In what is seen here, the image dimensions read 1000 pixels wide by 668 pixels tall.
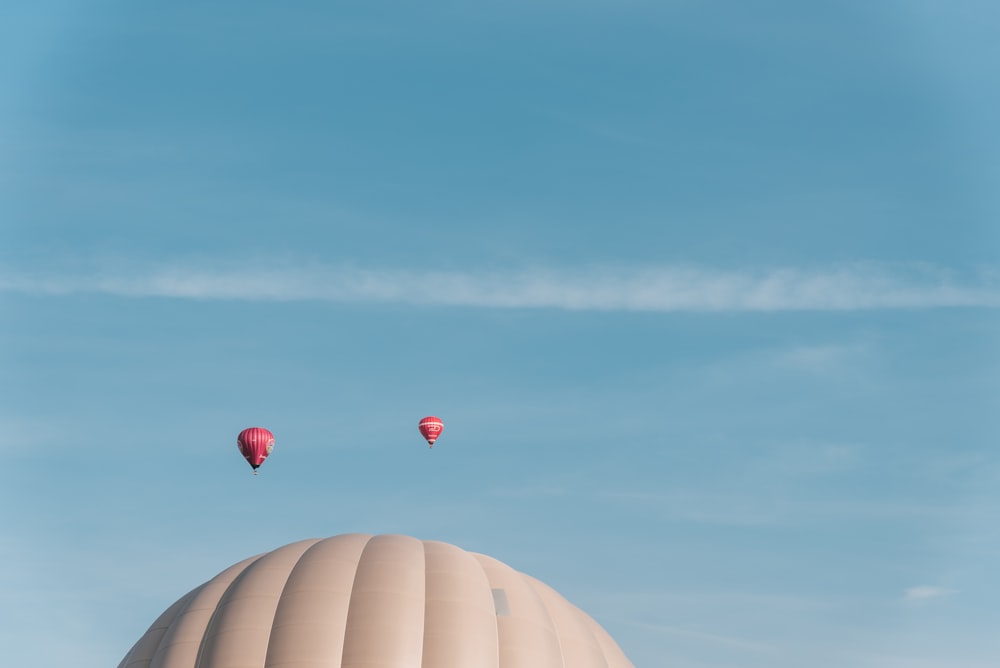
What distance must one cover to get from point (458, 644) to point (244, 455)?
28.4m

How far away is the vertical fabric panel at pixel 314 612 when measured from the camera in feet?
107

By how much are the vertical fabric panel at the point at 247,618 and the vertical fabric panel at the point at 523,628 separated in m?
4.83

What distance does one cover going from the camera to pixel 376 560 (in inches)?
1372

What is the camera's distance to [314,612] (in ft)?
109

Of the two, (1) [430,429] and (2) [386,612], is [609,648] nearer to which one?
(2) [386,612]

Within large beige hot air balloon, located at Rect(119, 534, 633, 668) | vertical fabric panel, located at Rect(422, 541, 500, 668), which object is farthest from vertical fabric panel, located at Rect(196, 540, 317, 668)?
vertical fabric panel, located at Rect(422, 541, 500, 668)

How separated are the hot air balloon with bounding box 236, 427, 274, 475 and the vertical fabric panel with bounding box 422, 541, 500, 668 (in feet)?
82.9

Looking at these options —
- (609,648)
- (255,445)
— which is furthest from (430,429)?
(609,648)

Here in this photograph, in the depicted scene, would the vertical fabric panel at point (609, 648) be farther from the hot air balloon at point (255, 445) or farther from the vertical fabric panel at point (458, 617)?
the hot air balloon at point (255, 445)

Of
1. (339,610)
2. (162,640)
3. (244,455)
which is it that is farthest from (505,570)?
(244,455)

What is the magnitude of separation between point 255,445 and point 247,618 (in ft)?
87.8

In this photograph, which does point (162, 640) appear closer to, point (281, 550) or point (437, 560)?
point (281, 550)

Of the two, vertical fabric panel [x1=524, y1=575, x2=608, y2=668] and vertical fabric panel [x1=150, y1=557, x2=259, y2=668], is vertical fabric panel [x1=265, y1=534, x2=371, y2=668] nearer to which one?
vertical fabric panel [x1=150, y1=557, x2=259, y2=668]

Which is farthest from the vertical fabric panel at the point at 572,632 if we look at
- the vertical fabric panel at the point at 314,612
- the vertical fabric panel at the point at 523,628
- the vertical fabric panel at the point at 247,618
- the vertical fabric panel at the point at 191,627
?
the vertical fabric panel at the point at 191,627
